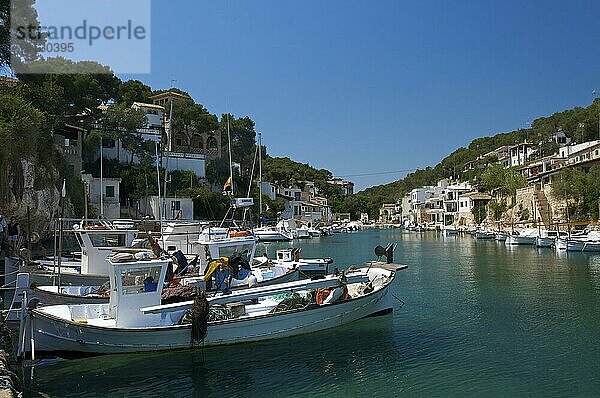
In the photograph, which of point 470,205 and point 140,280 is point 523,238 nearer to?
point 470,205

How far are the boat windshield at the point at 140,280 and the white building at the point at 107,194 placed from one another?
36.1 m

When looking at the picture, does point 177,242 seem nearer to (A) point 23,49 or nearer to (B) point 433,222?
(A) point 23,49

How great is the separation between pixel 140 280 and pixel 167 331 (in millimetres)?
1541

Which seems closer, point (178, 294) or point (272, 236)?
point (178, 294)

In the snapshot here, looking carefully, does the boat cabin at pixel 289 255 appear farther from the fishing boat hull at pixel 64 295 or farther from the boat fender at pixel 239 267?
the fishing boat hull at pixel 64 295

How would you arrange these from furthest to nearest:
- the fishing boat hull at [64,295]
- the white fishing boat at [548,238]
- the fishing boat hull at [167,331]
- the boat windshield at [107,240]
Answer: the white fishing boat at [548,238], the boat windshield at [107,240], the fishing boat hull at [64,295], the fishing boat hull at [167,331]

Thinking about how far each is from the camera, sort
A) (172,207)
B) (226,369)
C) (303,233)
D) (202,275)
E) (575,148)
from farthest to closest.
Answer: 1. (575,148)
2. (303,233)
3. (172,207)
4. (202,275)
5. (226,369)

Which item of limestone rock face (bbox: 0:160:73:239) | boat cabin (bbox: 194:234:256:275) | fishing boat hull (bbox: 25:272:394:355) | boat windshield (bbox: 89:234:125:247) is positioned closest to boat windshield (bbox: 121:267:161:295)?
fishing boat hull (bbox: 25:272:394:355)

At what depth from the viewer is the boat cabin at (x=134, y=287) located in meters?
13.6

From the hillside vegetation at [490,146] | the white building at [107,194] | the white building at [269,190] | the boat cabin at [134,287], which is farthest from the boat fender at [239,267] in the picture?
the hillside vegetation at [490,146]

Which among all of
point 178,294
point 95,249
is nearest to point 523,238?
point 95,249

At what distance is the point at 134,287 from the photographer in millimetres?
13867

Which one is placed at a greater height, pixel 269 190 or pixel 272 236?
pixel 269 190

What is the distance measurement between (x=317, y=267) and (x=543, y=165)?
57.4 metres
